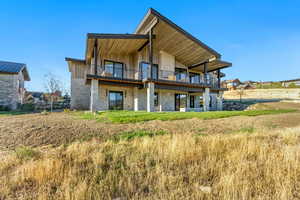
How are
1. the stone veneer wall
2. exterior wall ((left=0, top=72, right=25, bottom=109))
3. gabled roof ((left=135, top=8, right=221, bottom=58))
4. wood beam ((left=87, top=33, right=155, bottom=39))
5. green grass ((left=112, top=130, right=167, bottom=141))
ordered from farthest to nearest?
1. the stone veneer wall
2. exterior wall ((left=0, top=72, right=25, bottom=109))
3. gabled roof ((left=135, top=8, right=221, bottom=58))
4. wood beam ((left=87, top=33, right=155, bottom=39))
5. green grass ((left=112, top=130, right=167, bottom=141))

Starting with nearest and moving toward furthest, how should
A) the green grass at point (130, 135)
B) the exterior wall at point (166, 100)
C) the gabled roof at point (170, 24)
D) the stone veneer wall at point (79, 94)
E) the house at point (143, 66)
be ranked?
the green grass at point (130, 135) < the gabled roof at point (170, 24) < the house at point (143, 66) < the stone veneer wall at point (79, 94) < the exterior wall at point (166, 100)

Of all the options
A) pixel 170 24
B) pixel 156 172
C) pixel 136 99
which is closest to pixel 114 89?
pixel 136 99

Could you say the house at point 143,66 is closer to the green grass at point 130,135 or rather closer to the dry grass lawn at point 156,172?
the green grass at point 130,135

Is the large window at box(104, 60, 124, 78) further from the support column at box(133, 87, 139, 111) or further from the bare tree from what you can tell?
the bare tree

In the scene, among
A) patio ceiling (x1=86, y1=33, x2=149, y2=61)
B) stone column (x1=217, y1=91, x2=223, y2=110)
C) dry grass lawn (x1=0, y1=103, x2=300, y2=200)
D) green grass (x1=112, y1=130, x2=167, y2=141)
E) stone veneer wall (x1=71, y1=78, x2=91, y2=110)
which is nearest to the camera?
dry grass lawn (x1=0, y1=103, x2=300, y2=200)

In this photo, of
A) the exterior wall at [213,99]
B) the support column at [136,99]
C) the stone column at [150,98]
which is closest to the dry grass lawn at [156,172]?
the stone column at [150,98]

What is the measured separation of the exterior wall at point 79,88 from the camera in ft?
47.6

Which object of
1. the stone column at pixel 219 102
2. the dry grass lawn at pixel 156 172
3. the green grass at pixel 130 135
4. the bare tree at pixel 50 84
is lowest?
the dry grass lawn at pixel 156 172

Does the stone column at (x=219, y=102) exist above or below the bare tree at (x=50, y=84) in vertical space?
below

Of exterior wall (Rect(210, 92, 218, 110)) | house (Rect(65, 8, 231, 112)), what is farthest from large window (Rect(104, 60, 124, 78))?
exterior wall (Rect(210, 92, 218, 110))

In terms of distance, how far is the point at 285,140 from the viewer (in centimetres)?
438

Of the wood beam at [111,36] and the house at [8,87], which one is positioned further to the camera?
the house at [8,87]

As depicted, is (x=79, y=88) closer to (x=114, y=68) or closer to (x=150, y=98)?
(x=114, y=68)

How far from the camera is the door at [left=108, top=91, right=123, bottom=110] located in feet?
43.1
